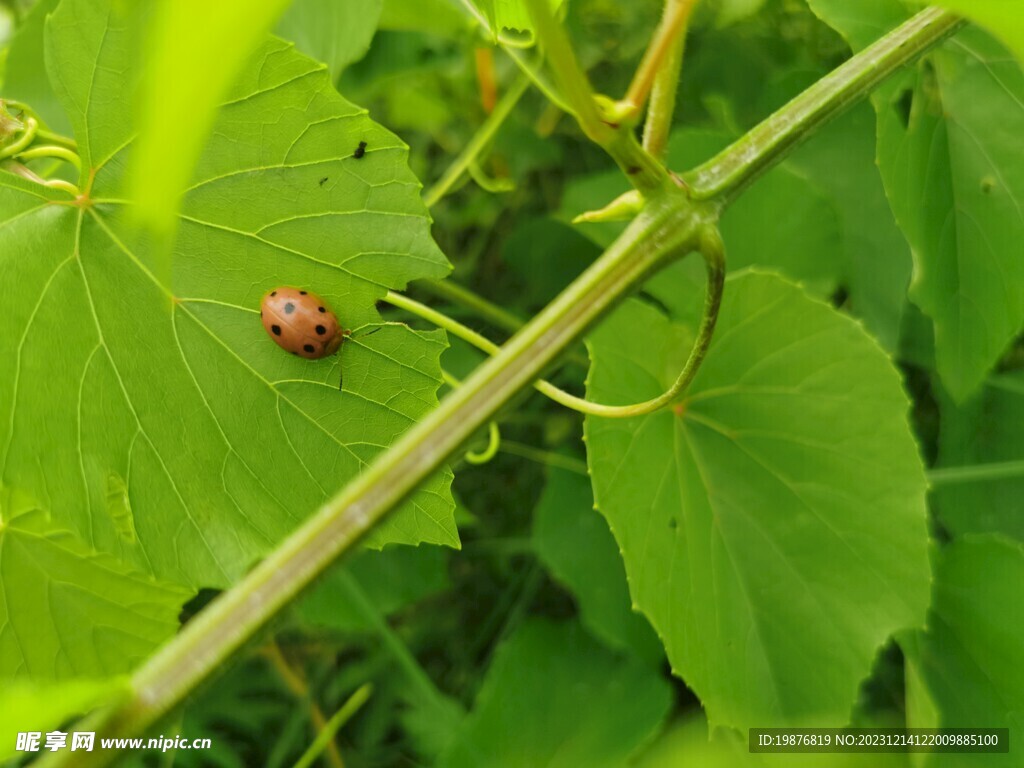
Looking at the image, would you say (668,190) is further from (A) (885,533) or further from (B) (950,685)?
(B) (950,685)

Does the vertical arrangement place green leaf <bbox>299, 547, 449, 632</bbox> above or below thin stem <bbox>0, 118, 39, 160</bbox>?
below

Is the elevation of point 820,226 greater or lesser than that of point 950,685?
greater

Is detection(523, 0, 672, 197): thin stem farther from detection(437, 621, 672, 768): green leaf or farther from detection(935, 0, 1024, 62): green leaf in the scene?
detection(437, 621, 672, 768): green leaf

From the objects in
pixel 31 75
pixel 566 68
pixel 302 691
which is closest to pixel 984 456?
pixel 566 68

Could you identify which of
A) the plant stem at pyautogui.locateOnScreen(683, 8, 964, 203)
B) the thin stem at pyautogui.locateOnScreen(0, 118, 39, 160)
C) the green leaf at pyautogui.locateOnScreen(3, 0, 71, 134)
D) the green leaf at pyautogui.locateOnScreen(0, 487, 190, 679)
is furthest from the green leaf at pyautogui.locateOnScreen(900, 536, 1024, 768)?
the green leaf at pyautogui.locateOnScreen(3, 0, 71, 134)

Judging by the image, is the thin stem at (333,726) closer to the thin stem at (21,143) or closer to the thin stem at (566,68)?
the thin stem at (21,143)

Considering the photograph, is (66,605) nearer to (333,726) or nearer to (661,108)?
(333,726)

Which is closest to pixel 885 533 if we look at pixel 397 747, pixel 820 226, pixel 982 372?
pixel 982 372

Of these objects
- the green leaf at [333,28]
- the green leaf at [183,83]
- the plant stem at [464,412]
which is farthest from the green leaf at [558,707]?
the green leaf at [183,83]
